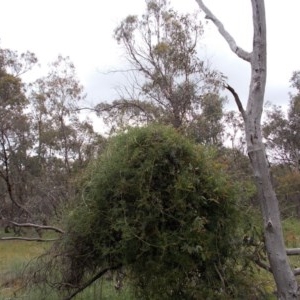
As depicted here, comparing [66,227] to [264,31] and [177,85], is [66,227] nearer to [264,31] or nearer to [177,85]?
[264,31]

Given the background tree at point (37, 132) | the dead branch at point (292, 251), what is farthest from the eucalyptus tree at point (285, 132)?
the dead branch at point (292, 251)

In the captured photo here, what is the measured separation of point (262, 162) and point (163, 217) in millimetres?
1101

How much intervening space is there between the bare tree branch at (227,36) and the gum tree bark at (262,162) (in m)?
0.01

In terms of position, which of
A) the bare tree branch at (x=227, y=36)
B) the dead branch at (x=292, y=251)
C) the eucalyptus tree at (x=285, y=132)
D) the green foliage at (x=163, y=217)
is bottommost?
the dead branch at (x=292, y=251)

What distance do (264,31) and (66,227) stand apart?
8.95 ft

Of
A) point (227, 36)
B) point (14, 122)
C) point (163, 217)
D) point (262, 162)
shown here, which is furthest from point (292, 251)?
point (14, 122)

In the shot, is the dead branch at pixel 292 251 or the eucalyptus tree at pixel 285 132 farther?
the eucalyptus tree at pixel 285 132

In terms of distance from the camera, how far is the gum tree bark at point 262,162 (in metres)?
4.47

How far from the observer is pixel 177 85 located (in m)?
23.7

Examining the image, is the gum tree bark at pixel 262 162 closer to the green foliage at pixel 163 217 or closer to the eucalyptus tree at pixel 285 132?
the green foliage at pixel 163 217

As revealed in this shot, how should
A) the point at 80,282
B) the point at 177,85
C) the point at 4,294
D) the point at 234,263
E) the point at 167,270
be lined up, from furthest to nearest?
the point at 177,85 → the point at 4,294 → the point at 80,282 → the point at 234,263 → the point at 167,270

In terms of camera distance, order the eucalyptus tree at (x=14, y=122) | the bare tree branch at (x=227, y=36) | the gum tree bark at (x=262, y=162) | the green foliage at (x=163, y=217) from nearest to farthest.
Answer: the green foliage at (x=163, y=217), the gum tree bark at (x=262, y=162), the bare tree branch at (x=227, y=36), the eucalyptus tree at (x=14, y=122)

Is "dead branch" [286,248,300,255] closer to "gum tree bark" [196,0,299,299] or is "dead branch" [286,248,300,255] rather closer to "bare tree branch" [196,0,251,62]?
"gum tree bark" [196,0,299,299]

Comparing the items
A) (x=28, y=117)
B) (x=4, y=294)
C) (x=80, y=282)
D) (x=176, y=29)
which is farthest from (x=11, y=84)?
(x=80, y=282)
